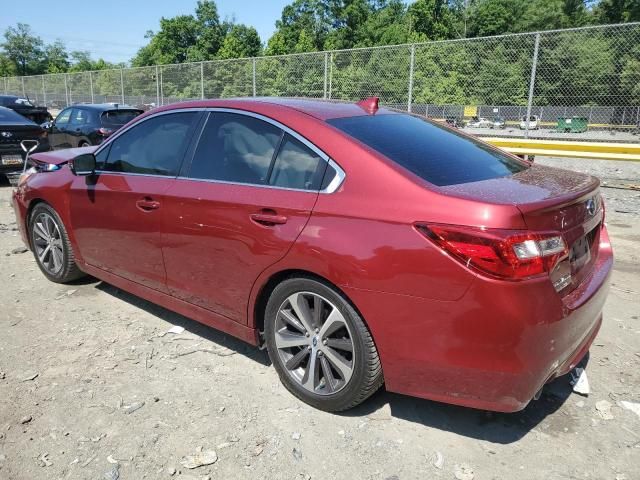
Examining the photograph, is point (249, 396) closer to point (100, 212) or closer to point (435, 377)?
point (435, 377)

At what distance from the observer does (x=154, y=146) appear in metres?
3.83

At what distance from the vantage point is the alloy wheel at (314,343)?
2801mm

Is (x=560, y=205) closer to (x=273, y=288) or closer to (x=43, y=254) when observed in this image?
(x=273, y=288)

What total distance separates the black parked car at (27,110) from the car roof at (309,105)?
17.4 meters

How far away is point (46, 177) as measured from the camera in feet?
15.5

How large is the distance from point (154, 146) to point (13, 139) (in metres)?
7.95

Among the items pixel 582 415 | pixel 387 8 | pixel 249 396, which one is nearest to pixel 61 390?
pixel 249 396

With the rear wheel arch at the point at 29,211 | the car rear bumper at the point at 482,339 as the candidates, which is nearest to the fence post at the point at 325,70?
the rear wheel arch at the point at 29,211

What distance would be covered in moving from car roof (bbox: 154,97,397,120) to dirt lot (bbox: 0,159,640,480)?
1659 millimetres

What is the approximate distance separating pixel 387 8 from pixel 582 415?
7717 cm

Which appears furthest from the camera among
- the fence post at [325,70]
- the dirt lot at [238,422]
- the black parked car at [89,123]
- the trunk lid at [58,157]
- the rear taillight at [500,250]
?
the fence post at [325,70]

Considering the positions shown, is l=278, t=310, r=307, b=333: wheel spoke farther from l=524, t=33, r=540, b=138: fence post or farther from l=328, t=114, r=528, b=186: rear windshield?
l=524, t=33, r=540, b=138: fence post

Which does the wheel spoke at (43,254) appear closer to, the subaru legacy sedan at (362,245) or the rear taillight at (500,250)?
the subaru legacy sedan at (362,245)

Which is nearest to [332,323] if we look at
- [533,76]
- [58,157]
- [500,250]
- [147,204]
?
[500,250]
